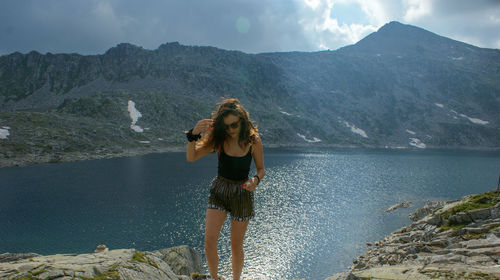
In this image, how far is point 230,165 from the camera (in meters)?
5.85

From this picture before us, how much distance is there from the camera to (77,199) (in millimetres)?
52250

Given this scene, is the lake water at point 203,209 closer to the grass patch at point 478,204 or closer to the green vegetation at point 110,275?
the grass patch at point 478,204

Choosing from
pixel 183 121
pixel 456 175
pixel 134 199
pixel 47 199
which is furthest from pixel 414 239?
pixel 183 121

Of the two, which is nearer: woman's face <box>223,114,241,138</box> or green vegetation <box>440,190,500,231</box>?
woman's face <box>223,114,241,138</box>

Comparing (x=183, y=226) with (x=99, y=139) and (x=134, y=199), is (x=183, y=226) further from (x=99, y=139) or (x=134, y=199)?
(x=99, y=139)

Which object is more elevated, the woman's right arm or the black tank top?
the woman's right arm

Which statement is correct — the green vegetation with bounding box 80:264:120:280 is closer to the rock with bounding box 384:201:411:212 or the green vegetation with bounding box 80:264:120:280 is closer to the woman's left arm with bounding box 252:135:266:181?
the woman's left arm with bounding box 252:135:266:181

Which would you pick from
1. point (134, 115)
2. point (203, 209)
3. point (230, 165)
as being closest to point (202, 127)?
point (230, 165)

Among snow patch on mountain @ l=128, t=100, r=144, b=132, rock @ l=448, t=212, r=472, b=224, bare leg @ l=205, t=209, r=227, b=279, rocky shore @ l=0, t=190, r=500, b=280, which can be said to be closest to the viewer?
rocky shore @ l=0, t=190, r=500, b=280

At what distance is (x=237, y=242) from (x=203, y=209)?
41.2m

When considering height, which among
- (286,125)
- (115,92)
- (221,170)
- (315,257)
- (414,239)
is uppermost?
(115,92)

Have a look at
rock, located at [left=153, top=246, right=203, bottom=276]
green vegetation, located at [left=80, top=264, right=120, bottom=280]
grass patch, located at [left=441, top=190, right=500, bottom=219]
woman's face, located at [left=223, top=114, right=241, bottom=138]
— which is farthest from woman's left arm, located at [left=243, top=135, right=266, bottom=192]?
grass patch, located at [left=441, top=190, right=500, bottom=219]

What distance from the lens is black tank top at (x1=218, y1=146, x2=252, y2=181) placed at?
5.80 m

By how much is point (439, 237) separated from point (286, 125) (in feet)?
535
